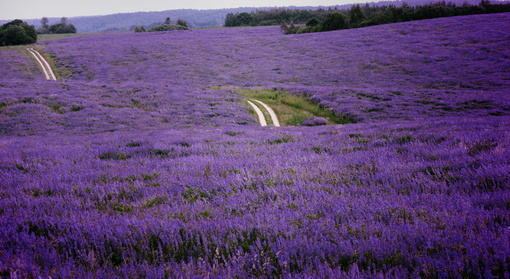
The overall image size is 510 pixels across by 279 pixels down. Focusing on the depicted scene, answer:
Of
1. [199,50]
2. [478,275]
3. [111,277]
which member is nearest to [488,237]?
[478,275]

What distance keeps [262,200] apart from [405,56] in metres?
39.2

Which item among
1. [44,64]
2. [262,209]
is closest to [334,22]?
[44,64]

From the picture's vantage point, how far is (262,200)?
419 centimetres

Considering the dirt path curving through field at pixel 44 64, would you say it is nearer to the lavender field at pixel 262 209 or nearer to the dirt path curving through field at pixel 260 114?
the dirt path curving through field at pixel 260 114

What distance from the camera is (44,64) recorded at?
136 feet

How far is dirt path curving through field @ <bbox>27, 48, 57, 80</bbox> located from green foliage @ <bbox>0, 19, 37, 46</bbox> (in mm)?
10379

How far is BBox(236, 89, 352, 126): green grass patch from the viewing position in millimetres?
19902

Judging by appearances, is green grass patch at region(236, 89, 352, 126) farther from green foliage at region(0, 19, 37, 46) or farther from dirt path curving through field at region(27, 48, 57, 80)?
green foliage at region(0, 19, 37, 46)

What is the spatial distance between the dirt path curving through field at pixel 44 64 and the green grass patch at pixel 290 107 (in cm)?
2681

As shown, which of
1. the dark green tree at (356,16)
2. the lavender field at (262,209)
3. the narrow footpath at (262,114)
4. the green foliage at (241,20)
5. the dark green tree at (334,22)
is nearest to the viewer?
the lavender field at (262,209)

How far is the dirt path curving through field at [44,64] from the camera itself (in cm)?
3641

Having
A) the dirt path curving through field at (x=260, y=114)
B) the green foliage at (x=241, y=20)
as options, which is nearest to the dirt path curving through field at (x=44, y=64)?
the dirt path curving through field at (x=260, y=114)

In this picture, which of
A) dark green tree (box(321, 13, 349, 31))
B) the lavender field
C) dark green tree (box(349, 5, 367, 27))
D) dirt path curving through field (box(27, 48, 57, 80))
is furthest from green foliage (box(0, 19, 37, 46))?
dark green tree (box(349, 5, 367, 27))

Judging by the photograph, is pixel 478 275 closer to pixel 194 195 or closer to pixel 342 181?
pixel 342 181
